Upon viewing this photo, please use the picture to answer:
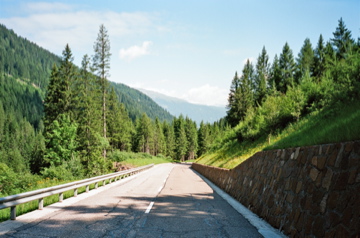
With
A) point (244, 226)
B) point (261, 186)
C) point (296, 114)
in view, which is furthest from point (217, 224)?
point (296, 114)

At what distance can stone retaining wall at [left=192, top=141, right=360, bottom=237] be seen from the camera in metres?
4.05

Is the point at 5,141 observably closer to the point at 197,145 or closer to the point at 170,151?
the point at 170,151

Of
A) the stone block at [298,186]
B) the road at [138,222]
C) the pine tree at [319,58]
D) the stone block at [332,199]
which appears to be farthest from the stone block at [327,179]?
the pine tree at [319,58]

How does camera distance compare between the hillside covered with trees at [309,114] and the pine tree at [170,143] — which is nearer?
the hillside covered with trees at [309,114]

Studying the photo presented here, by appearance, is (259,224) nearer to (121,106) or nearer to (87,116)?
(87,116)

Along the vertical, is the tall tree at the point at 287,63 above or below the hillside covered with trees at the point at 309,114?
above

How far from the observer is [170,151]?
120 metres

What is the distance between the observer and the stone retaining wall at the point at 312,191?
13.3 feet

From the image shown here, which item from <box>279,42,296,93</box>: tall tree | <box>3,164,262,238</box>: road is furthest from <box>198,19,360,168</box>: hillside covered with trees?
<box>279,42,296,93</box>: tall tree

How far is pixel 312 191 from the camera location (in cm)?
509

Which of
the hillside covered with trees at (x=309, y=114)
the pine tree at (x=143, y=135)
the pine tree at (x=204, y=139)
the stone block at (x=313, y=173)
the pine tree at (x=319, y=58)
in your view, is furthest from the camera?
the pine tree at (x=204, y=139)

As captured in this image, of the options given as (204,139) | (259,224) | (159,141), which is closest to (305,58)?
(204,139)

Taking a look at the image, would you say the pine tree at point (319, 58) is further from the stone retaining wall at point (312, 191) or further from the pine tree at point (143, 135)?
the stone retaining wall at point (312, 191)

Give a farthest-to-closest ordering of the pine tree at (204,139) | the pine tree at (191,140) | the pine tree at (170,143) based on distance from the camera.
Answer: the pine tree at (170,143) → the pine tree at (191,140) → the pine tree at (204,139)
